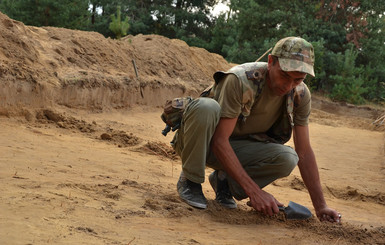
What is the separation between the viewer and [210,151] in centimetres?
300

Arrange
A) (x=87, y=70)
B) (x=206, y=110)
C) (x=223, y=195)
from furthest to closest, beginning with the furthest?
(x=87, y=70) < (x=223, y=195) < (x=206, y=110)

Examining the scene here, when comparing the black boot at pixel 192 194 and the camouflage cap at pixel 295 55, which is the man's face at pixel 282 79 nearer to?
the camouflage cap at pixel 295 55

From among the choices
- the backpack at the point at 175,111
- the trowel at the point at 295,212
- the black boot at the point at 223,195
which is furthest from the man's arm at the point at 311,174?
the backpack at the point at 175,111

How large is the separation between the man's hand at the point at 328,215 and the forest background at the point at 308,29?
13186 mm

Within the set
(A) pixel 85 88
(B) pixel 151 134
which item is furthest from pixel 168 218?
(A) pixel 85 88

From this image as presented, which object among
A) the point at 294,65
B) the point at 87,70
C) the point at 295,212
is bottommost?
the point at 295,212

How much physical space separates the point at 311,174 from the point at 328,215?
0.27 metres

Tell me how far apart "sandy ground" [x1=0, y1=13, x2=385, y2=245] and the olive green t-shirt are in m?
0.55

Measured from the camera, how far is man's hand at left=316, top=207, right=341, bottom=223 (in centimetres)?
292

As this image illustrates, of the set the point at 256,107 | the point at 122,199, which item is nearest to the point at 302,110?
the point at 256,107

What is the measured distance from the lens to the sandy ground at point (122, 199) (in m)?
2.14

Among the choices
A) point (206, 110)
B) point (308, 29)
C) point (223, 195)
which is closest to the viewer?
point (206, 110)

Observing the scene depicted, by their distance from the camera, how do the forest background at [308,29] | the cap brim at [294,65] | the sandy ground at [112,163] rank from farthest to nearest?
the forest background at [308,29] → the cap brim at [294,65] → the sandy ground at [112,163]

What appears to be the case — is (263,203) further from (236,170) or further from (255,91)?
(255,91)
